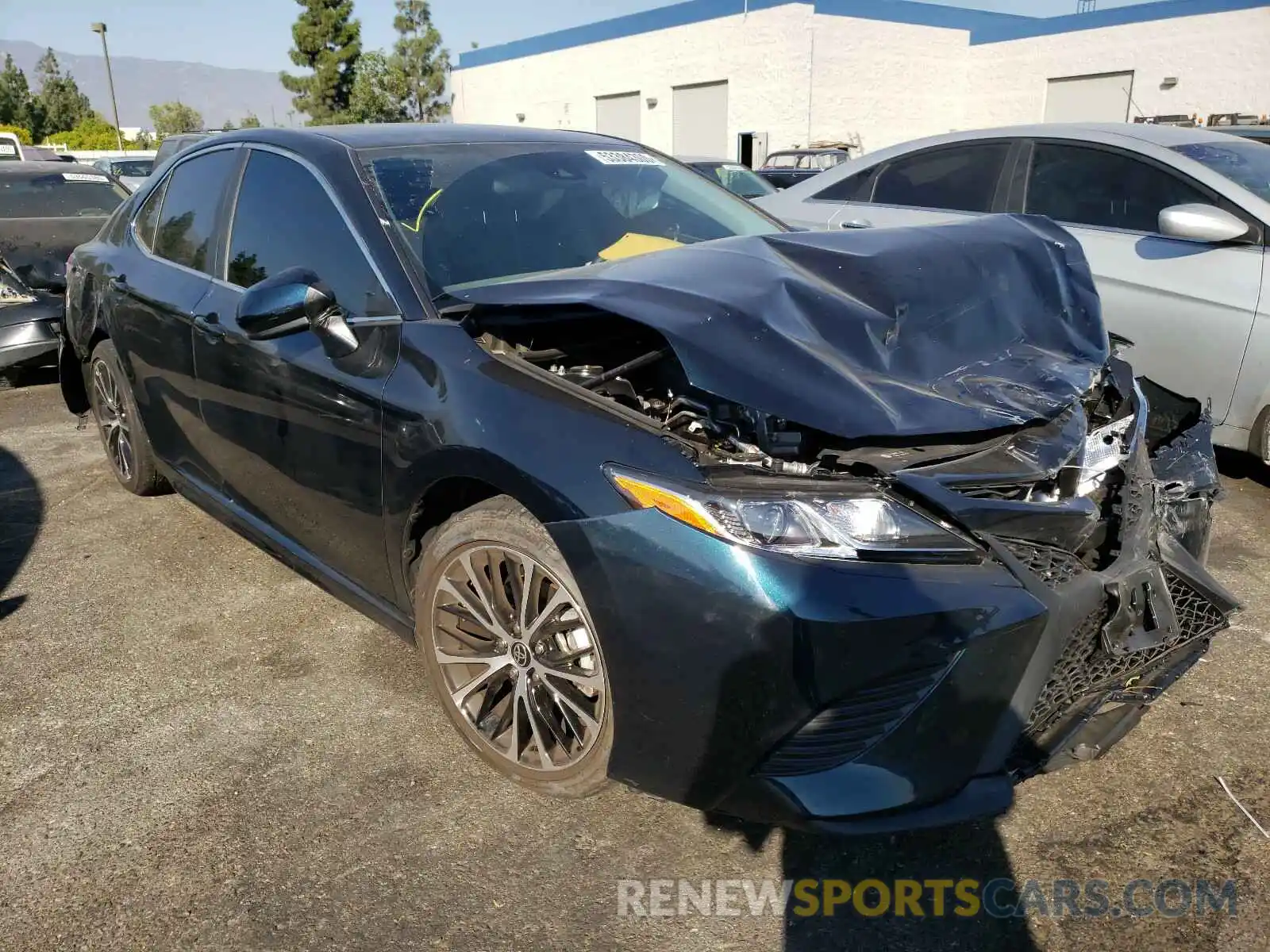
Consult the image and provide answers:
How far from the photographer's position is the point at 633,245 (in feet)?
10.0

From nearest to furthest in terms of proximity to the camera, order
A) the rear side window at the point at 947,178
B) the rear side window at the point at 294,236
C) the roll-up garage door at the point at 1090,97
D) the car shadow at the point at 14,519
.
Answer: the rear side window at the point at 294,236, the car shadow at the point at 14,519, the rear side window at the point at 947,178, the roll-up garage door at the point at 1090,97

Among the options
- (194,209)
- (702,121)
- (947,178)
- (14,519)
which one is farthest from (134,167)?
(947,178)

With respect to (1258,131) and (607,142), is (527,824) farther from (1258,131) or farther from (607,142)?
(1258,131)

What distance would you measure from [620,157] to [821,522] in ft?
6.92

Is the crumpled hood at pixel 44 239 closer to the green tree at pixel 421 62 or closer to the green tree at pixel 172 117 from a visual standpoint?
the green tree at pixel 421 62

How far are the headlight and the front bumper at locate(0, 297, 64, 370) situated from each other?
616 cm

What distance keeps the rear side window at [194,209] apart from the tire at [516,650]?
1703 mm

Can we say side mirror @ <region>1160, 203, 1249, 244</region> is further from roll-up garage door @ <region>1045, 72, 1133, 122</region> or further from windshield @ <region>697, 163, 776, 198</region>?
roll-up garage door @ <region>1045, 72, 1133, 122</region>

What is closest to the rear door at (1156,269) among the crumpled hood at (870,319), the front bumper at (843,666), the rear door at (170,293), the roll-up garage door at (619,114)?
the crumpled hood at (870,319)

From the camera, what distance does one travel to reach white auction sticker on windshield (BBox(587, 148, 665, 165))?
133 inches

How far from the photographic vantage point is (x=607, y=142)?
11.9 ft

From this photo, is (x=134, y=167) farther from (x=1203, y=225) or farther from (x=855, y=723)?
(x=855, y=723)

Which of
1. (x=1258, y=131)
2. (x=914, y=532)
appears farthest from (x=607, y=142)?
(x=1258, y=131)

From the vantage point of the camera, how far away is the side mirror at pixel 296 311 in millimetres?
2484
